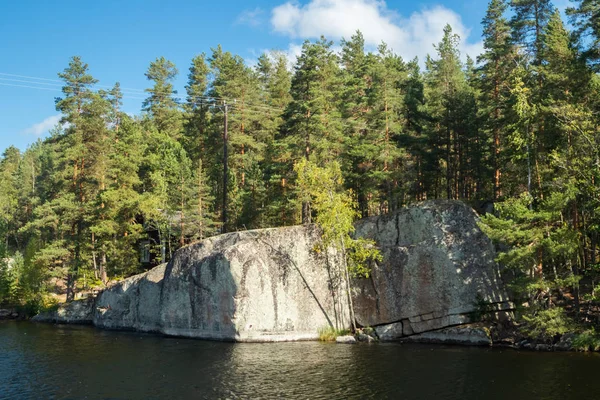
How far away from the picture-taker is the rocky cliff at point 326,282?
107ft

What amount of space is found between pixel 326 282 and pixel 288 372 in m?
11.9

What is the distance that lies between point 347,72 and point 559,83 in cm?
3584

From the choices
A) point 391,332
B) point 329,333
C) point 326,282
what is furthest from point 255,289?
point 391,332

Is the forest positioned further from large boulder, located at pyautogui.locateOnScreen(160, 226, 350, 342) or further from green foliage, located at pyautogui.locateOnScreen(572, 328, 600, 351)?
large boulder, located at pyautogui.locateOnScreen(160, 226, 350, 342)

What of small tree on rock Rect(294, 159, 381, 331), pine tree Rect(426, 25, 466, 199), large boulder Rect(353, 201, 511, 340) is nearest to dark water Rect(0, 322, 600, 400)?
large boulder Rect(353, 201, 511, 340)

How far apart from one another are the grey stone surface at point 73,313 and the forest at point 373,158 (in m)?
2.74

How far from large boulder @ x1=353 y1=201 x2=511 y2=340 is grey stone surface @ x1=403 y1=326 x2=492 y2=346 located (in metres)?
0.47

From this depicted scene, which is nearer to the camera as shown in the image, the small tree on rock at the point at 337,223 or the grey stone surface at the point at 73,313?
the small tree on rock at the point at 337,223

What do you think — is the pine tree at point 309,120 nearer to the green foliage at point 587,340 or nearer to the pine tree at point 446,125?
the pine tree at point 446,125

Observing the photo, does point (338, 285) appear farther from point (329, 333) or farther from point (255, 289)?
point (255, 289)

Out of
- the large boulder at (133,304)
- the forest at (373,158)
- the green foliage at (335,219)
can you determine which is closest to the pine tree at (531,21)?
the forest at (373,158)

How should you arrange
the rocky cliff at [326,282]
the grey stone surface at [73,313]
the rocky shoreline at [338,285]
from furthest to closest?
the grey stone surface at [73,313]
the rocky cliff at [326,282]
the rocky shoreline at [338,285]

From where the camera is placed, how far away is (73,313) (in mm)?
46062

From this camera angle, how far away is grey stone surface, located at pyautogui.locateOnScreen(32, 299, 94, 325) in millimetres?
45500
